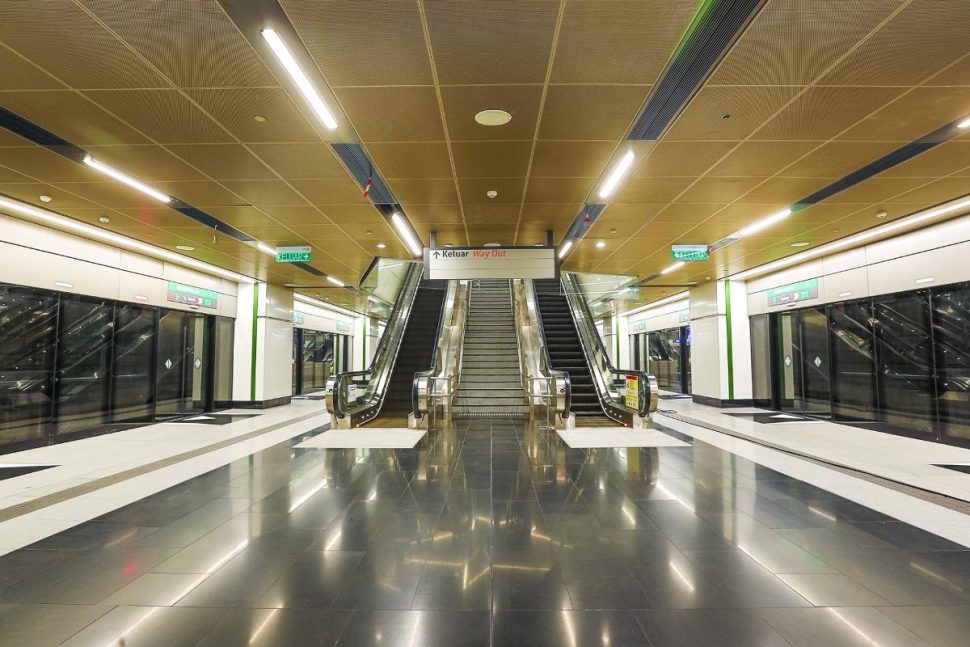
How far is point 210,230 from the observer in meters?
7.16

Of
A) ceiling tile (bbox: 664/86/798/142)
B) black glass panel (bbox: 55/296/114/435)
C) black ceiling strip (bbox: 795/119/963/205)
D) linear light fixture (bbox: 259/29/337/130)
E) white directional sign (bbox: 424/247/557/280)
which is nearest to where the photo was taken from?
linear light fixture (bbox: 259/29/337/130)

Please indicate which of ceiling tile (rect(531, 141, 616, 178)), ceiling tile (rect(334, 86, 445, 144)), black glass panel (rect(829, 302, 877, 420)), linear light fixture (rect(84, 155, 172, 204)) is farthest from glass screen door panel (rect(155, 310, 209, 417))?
black glass panel (rect(829, 302, 877, 420))

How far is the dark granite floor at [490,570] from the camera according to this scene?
210 centimetres

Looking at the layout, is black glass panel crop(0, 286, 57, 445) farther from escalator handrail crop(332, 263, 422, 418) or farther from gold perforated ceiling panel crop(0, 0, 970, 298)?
escalator handrail crop(332, 263, 422, 418)

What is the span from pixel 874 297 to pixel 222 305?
13.1 metres

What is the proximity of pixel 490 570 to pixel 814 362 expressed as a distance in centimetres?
973

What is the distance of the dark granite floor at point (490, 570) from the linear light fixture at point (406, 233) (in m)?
3.96

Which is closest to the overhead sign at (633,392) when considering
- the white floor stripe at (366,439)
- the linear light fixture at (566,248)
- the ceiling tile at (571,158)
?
the linear light fixture at (566,248)

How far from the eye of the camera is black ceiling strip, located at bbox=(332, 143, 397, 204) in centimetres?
464

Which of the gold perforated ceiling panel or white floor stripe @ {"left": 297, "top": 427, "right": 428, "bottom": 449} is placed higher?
the gold perforated ceiling panel

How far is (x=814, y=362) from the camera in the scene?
969cm

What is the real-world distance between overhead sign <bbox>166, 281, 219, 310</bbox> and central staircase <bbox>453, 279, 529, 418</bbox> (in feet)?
19.3

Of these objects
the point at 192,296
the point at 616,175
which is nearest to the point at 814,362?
the point at 616,175

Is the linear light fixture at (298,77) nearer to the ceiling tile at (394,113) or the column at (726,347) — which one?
the ceiling tile at (394,113)
